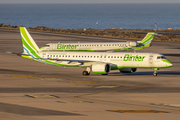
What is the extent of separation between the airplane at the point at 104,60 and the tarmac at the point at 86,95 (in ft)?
4.90

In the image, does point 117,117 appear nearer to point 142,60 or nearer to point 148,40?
point 142,60

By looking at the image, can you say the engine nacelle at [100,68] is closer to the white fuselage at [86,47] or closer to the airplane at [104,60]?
the airplane at [104,60]

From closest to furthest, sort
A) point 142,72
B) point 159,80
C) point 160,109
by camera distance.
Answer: point 160,109 → point 159,80 → point 142,72

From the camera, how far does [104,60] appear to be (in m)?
55.9

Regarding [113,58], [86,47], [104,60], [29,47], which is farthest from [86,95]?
[86,47]

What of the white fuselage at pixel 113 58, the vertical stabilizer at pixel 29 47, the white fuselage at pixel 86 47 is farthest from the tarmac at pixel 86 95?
the white fuselage at pixel 86 47

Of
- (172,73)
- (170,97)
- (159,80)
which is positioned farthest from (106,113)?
(172,73)

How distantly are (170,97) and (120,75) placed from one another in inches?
764

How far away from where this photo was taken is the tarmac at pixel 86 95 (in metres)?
29.3

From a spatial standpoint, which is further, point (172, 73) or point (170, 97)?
point (172, 73)

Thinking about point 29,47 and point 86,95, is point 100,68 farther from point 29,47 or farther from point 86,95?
point 86,95

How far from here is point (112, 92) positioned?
137 ft

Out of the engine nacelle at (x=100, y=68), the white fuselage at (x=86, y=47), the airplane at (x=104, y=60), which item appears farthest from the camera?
the white fuselage at (x=86, y=47)

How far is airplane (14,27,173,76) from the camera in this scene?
53.9 meters
